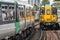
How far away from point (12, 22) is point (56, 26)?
16.1 meters

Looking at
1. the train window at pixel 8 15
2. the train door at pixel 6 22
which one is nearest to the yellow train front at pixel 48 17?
the train window at pixel 8 15

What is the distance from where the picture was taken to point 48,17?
2686cm

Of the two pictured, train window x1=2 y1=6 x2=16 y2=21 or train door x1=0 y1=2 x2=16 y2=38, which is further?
train window x1=2 y1=6 x2=16 y2=21

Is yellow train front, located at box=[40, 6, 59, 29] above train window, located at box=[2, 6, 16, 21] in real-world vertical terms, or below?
below

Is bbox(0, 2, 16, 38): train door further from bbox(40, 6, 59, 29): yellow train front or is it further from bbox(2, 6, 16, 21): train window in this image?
bbox(40, 6, 59, 29): yellow train front

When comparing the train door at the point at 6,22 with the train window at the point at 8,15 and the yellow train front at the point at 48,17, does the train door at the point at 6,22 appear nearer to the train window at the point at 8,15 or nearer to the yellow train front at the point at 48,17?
the train window at the point at 8,15

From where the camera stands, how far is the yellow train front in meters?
26.7

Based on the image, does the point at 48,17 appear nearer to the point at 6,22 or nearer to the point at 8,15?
the point at 8,15

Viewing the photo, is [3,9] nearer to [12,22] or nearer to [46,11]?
[12,22]

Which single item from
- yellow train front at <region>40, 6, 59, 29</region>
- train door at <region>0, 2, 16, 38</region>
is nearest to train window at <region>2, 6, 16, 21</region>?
train door at <region>0, 2, 16, 38</region>

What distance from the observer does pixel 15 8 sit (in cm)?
1303

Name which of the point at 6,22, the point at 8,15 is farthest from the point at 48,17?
the point at 6,22

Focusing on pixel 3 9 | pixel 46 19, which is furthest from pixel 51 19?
pixel 3 9

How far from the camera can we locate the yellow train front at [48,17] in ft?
87.5
